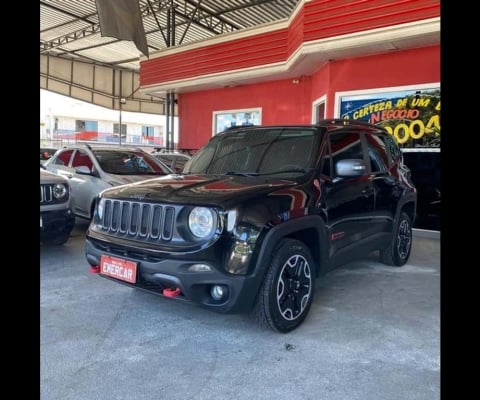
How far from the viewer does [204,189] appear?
3484 millimetres

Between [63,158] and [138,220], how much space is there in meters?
5.55

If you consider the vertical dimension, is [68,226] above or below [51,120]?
below

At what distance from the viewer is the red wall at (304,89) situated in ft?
24.2

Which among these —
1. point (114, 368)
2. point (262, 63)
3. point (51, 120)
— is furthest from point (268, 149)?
point (51, 120)

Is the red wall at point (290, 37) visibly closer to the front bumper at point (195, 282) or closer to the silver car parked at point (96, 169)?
the silver car parked at point (96, 169)

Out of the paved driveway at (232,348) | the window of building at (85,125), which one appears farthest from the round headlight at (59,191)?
the window of building at (85,125)

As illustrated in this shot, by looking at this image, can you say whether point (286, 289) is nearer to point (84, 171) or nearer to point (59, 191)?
point (59, 191)

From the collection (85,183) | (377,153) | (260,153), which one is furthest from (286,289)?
(85,183)

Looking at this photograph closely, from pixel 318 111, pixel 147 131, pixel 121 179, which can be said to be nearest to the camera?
pixel 121 179

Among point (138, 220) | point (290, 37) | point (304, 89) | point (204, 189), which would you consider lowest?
point (138, 220)

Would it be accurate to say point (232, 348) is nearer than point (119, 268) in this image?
Yes
